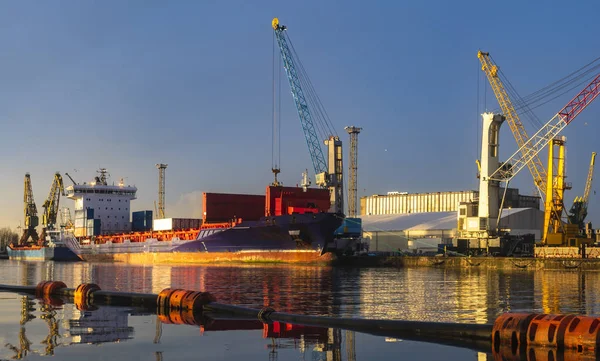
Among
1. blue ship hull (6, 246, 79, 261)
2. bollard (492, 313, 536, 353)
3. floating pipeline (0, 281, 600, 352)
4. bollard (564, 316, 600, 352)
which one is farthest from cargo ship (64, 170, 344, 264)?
bollard (564, 316, 600, 352)

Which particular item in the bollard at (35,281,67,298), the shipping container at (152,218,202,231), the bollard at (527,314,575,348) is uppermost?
the shipping container at (152,218,202,231)

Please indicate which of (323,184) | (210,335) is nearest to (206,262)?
(323,184)

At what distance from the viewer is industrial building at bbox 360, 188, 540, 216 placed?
108312 millimetres

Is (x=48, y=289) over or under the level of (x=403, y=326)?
under

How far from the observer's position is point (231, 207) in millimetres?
77562

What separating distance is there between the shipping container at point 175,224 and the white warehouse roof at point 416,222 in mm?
23711

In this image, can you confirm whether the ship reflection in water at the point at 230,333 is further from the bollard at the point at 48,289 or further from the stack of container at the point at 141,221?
the stack of container at the point at 141,221

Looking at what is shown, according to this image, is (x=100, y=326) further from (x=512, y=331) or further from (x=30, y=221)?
(x=30, y=221)

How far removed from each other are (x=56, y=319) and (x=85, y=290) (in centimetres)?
643

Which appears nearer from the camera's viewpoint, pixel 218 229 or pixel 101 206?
pixel 218 229

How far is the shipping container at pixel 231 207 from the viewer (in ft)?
250

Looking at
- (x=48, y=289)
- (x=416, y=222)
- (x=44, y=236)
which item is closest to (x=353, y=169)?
(x=416, y=222)

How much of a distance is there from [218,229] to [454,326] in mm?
56512

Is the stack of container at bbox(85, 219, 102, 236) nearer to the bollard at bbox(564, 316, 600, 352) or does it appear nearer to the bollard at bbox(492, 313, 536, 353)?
the bollard at bbox(492, 313, 536, 353)
